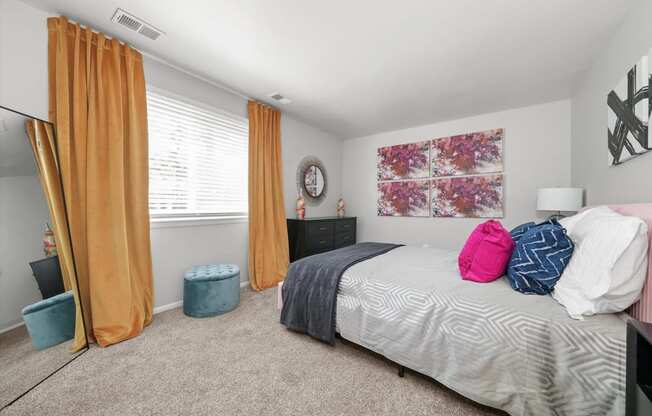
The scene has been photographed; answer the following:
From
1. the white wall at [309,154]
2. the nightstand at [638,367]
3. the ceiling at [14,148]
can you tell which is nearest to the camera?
the nightstand at [638,367]

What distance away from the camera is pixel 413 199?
3967mm

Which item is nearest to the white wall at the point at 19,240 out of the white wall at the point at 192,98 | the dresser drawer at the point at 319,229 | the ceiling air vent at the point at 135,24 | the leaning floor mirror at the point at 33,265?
the leaning floor mirror at the point at 33,265

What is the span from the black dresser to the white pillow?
262cm

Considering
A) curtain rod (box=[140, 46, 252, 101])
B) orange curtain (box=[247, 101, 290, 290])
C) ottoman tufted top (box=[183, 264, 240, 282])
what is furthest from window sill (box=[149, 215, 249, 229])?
curtain rod (box=[140, 46, 252, 101])

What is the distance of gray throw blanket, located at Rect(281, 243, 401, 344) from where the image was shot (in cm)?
176

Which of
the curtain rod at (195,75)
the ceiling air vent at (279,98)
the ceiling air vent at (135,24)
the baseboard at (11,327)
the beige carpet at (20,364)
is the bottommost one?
the beige carpet at (20,364)

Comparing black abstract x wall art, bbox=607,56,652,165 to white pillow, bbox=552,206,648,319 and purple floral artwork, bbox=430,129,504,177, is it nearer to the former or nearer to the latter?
white pillow, bbox=552,206,648,319

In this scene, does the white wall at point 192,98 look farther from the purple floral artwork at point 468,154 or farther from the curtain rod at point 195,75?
the purple floral artwork at point 468,154

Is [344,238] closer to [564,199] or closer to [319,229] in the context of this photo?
[319,229]

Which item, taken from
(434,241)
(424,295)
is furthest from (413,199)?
(424,295)

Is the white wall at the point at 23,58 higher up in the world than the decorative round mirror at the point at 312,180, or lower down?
higher up

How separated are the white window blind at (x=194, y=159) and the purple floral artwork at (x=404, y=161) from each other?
242cm

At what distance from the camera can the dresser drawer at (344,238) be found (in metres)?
3.90

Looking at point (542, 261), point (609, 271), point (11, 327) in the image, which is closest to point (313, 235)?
point (542, 261)
